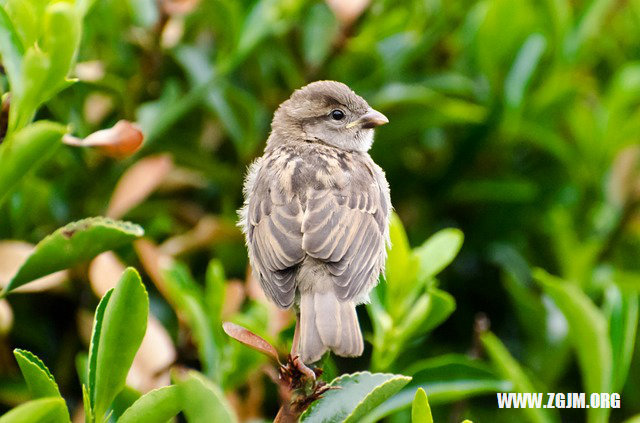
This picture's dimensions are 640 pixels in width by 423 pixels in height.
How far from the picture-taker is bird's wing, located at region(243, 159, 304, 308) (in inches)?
100

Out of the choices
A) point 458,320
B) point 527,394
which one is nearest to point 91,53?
point 458,320

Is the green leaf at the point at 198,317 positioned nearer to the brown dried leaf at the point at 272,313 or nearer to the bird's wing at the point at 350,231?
the brown dried leaf at the point at 272,313

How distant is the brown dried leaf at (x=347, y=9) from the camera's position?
3426mm

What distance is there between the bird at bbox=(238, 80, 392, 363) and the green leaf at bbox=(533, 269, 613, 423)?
57 cm

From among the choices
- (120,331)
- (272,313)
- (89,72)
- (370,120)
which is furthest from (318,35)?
(120,331)

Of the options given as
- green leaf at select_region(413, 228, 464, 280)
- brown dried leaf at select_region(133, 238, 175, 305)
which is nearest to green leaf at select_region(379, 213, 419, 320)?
green leaf at select_region(413, 228, 464, 280)

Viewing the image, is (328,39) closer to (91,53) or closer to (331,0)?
(331,0)

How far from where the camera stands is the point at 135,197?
3.06 m

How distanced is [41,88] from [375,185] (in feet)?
4.57

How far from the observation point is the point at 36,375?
1.75 m

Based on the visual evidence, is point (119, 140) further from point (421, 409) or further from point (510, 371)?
point (510, 371)

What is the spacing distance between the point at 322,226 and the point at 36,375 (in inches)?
45.9

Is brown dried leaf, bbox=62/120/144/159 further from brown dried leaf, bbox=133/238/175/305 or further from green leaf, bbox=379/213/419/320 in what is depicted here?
green leaf, bbox=379/213/419/320

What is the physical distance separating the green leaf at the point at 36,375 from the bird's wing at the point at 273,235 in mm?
843
